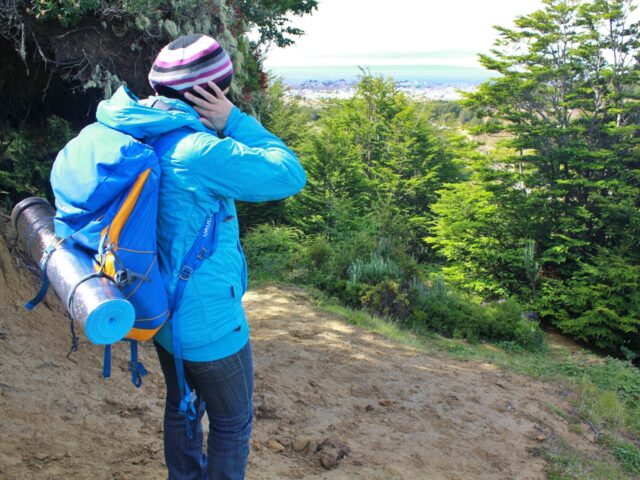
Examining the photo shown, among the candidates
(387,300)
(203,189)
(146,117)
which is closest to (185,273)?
(203,189)

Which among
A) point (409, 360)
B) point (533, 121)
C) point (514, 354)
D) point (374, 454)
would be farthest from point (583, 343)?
point (374, 454)

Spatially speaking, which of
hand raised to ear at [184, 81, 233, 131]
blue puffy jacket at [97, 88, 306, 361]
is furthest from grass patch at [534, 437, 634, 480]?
hand raised to ear at [184, 81, 233, 131]

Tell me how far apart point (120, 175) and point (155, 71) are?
A: 1.45ft

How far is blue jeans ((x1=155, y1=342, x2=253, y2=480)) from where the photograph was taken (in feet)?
6.61

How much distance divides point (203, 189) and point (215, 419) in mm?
868

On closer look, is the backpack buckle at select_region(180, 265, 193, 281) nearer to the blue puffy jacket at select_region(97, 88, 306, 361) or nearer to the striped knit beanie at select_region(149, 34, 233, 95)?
the blue puffy jacket at select_region(97, 88, 306, 361)

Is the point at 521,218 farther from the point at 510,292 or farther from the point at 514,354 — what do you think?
the point at 514,354

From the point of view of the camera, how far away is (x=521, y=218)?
64.6ft

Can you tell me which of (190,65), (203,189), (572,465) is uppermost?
(190,65)

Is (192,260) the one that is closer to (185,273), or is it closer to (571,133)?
(185,273)

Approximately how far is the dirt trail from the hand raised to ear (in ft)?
6.27

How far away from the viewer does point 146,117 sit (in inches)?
72.9

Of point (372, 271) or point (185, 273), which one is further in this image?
point (372, 271)

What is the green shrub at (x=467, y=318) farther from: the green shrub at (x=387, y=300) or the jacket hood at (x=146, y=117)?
the jacket hood at (x=146, y=117)
